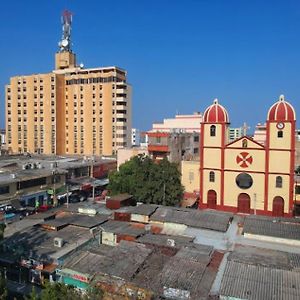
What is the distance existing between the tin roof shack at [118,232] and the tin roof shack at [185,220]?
1.88m

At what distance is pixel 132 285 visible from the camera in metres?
15.4

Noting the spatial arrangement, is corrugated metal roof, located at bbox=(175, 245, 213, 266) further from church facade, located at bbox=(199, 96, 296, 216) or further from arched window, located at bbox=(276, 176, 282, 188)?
arched window, located at bbox=(276, 176, 282, 188)

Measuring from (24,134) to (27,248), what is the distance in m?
63.8

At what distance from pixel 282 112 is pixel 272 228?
13815mm

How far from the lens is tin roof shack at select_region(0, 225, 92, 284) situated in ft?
62.7

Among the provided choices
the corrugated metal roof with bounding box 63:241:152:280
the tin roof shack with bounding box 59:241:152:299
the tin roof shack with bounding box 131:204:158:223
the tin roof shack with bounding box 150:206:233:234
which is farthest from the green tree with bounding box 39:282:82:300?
the tin roof shack with bounding box 131:204:158:223

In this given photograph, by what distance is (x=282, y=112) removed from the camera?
3259 centimetres

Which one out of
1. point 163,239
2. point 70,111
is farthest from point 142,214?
point 70,111

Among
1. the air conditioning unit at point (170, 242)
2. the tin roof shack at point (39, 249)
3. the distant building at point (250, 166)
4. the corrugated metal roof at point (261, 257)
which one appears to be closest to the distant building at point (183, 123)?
the distant building at point (250, 166)

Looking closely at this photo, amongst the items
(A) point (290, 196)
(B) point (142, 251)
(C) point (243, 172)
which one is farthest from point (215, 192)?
(B) point (142, 251)

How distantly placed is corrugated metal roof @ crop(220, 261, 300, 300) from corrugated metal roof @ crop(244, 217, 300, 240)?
630cm

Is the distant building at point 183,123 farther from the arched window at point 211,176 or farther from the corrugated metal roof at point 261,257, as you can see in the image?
the corrugated metal roof at point 261,257

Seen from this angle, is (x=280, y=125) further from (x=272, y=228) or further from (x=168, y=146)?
(x=168, y=146)

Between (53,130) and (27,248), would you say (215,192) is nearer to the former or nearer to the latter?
(27,248)
